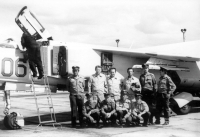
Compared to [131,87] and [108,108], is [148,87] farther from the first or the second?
[108,108]

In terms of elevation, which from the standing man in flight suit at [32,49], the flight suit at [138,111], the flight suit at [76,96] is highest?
the standing man in flight suit at [32,49]

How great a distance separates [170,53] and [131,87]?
3079 millimetres

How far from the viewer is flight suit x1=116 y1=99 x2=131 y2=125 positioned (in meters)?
7.09

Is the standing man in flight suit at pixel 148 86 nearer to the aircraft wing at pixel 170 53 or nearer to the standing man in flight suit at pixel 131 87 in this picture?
the standing man in flight suit at pixel 131 87

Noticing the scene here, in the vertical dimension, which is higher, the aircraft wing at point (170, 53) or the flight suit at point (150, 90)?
the aircraft wing at point (170, 53)

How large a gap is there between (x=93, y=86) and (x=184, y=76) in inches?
177

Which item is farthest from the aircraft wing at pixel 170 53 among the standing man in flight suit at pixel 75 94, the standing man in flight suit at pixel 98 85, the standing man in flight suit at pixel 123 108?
the standing man in flight suit at pixel 123 108

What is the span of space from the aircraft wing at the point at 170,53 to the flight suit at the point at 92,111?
1.99 metres

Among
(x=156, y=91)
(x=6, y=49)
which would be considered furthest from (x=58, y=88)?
(x=156, y=91)

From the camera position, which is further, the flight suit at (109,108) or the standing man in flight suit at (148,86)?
the standing man in flight suit at (148,86)

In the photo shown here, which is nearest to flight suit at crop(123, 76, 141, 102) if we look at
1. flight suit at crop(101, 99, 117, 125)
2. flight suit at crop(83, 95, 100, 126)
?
flight suit at crop(101, 99, 117, 125)

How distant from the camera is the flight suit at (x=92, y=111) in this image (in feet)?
22.7

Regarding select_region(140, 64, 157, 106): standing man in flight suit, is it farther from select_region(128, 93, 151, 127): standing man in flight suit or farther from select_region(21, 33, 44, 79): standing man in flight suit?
select_region(21, 33, 44, 79): standing man in flight suit

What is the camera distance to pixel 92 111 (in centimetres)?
697
